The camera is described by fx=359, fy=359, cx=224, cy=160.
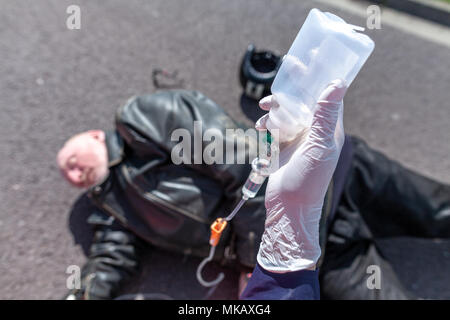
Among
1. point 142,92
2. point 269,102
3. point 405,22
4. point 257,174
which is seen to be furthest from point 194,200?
point 405,22

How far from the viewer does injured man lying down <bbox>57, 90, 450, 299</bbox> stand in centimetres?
142

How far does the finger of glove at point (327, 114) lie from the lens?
0.66m

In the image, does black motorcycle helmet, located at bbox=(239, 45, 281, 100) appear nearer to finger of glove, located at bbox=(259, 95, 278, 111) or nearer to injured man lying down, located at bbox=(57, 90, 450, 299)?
injured man lying down, located at bbox=(57, 90, 450, 299)

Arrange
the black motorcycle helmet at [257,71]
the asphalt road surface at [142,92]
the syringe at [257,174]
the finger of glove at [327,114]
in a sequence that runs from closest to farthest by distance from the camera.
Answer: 1. the finger of glove at [327,114]
2. the syringe at [257,174]
3. the asphalt road surface at [142,92]
4. the black motorcycle helmet at [257,71]

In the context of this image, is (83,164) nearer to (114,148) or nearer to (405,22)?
(114,148)

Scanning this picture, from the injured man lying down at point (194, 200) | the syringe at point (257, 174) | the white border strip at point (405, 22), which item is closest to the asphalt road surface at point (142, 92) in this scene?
the white border strip at point (405, 22)

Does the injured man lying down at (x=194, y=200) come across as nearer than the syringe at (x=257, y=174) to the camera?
No

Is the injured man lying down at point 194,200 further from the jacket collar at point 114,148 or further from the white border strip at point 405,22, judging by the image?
the white border strip at point 405,22

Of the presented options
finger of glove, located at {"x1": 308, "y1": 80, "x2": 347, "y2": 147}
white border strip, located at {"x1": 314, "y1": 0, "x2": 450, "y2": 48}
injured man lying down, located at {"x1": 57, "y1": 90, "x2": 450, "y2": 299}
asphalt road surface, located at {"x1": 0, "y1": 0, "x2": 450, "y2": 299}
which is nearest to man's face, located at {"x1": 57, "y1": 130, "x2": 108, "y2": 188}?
injured man lying down, located at {"x1": 57, "y1": 90, "x2": 450, "y2": 299}

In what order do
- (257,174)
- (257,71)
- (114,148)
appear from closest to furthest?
(257,174)
(114,148)
(257,71)

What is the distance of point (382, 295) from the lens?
137 centimetres

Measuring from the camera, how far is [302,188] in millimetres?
715

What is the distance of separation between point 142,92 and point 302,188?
1568mm

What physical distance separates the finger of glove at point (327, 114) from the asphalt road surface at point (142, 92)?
1.13m
